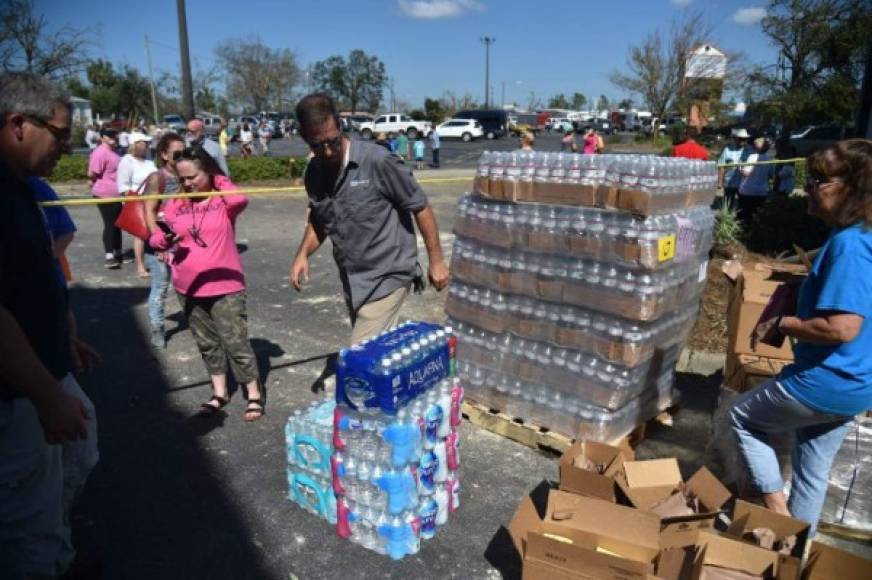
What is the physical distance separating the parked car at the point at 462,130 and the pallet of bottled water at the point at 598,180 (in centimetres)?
4009

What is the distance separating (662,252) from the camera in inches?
134

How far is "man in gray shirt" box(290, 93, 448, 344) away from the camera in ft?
11.5

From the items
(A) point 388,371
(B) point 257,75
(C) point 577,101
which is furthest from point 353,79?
(A) point 388,371

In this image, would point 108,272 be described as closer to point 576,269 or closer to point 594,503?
point 576,269

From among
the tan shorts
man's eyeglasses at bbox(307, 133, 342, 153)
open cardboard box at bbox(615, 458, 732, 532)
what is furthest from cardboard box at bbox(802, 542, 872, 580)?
man's eyeglasses at bbox(307, 133, 342, 153)

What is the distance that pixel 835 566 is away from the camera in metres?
2.24

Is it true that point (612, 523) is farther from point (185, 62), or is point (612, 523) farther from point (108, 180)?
point (185, 62)

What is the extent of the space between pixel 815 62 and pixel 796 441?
11792 mm

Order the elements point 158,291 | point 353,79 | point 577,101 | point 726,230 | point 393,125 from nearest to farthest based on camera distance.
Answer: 1. point 158,291
2. point 726,230
3. point 393,125
4. point 353,79
5. point 577,101

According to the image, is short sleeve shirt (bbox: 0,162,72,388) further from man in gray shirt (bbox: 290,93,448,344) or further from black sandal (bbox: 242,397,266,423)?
black sandal (bbox: 242,397,266,423)

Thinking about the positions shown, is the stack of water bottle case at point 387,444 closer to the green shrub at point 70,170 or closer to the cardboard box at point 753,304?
the cardboard box at point 753,304

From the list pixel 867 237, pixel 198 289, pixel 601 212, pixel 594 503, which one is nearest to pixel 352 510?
pixel 594 503

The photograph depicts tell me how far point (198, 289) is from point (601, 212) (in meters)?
2.62

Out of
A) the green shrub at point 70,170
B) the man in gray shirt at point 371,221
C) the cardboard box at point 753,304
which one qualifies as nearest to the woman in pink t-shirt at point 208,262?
the man in gray shirt at point 371,221
